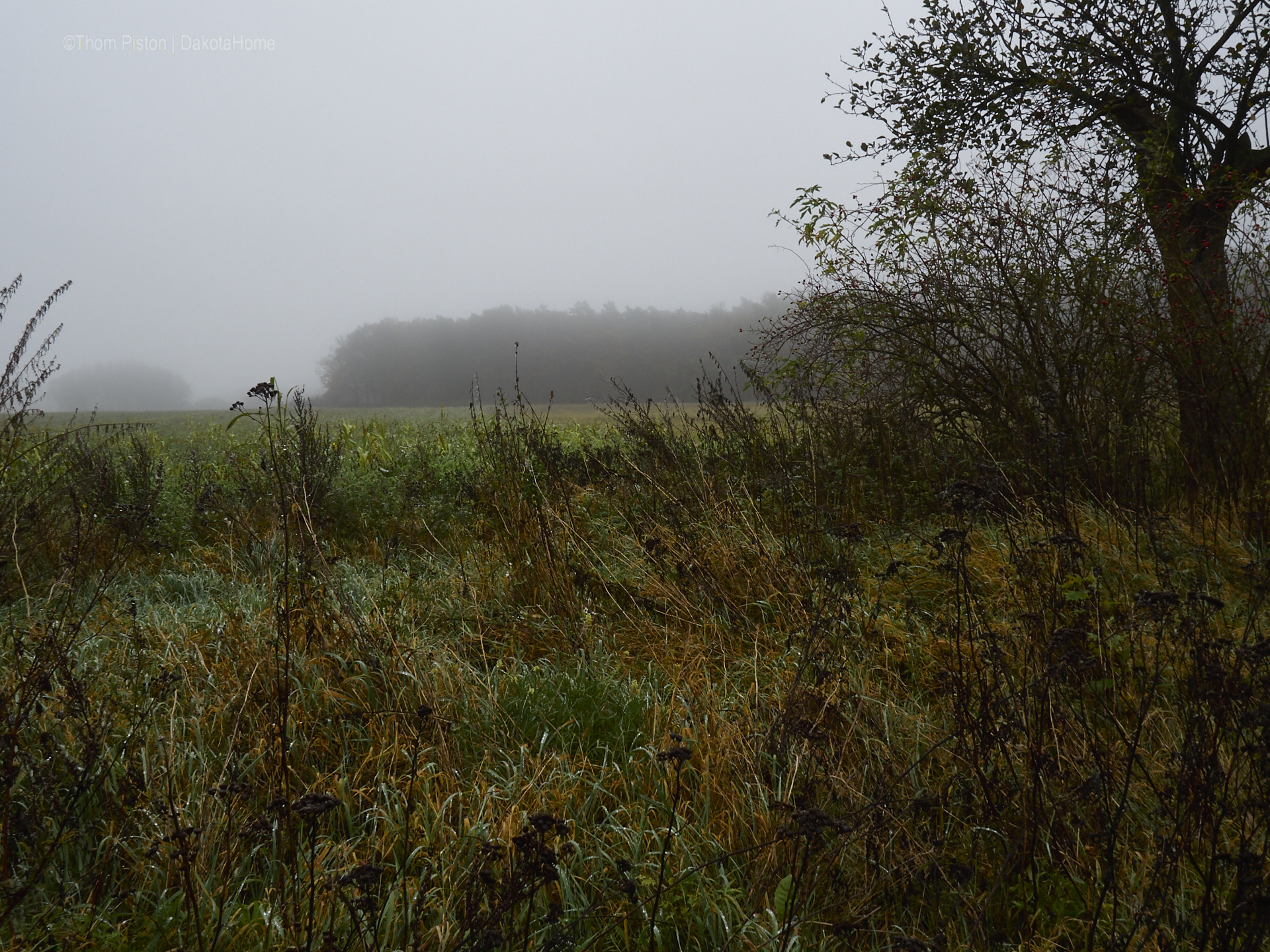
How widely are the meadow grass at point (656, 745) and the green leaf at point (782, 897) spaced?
15 millimetres

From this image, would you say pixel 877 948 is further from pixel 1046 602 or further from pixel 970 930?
pixel 1046 602

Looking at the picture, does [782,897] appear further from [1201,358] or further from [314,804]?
[1201,358]

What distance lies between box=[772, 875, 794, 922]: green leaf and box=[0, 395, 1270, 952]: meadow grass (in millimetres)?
15

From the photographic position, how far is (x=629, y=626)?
3.85m

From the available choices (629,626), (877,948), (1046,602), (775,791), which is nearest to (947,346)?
(1046,602)

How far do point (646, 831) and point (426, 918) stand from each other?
69 centimetres

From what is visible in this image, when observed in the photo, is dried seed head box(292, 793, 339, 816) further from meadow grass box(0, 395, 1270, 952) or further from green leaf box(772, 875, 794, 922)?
green leaf box(772, 875, 794, 922)

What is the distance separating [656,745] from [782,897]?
83 centimetres

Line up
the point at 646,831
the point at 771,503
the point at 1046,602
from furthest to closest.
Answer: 1. the point at 771,503
2. the point at 1046,602
3. the point at 646,831

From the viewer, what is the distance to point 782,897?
70.4 inches

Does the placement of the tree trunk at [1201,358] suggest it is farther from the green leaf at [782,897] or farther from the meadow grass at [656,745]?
the green leaf at [782,897]

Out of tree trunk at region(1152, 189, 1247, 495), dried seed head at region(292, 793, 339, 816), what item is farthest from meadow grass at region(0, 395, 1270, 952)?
tree trunk at region(1152, 189, 1247, 495)

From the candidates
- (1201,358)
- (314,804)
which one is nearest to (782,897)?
(314,804)

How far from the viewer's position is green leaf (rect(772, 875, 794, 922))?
1.78 meters
